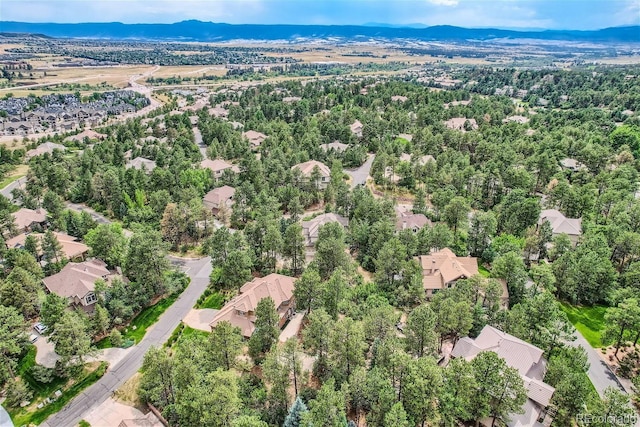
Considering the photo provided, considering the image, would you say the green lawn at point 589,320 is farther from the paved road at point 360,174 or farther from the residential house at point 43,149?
the residential house at point 43,149

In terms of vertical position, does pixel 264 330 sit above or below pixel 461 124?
below

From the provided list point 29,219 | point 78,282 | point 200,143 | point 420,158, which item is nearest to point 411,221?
point 420,158

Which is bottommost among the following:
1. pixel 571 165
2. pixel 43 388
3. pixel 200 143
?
pixel 43 388

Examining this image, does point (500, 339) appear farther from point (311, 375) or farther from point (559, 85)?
point (559, 85)

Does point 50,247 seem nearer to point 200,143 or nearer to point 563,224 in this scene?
point 200,143

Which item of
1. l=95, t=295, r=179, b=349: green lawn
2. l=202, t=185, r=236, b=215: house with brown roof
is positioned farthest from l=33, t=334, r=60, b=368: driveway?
l=202, t=185, r=236, b=215: house with brown roof

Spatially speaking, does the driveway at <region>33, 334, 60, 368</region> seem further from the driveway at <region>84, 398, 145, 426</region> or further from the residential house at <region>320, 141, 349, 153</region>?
the residential house at <region>320, 141, 349, 153</region>

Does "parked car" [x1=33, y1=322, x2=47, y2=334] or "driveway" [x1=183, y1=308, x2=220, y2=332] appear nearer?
"parked car" [x1=33, y1=322, x2=47, y2=334]
